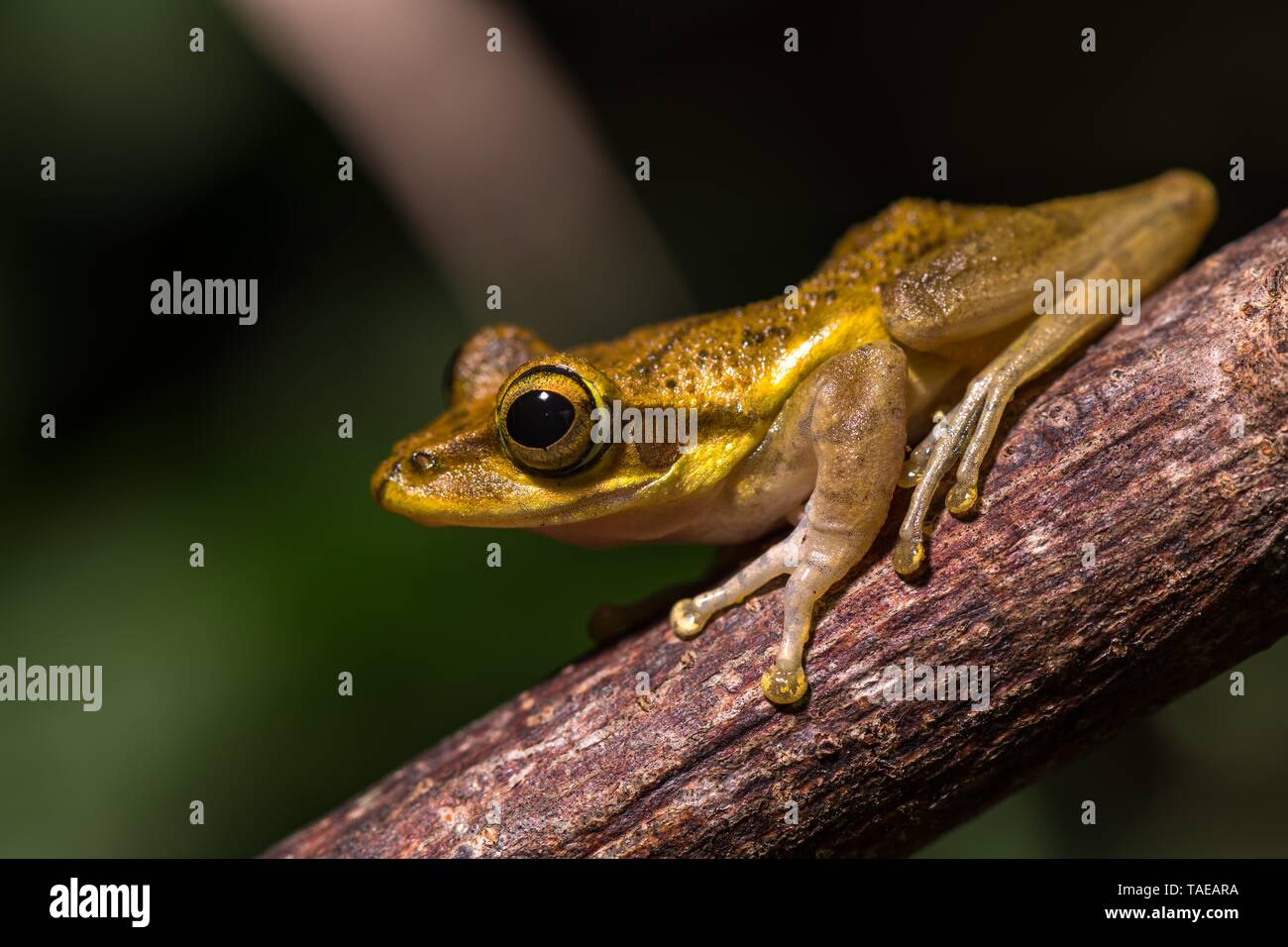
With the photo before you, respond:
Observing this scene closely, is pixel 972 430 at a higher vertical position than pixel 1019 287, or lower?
lower

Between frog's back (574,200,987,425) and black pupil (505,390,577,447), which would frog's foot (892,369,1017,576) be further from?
black pupil (505,390,577,447)

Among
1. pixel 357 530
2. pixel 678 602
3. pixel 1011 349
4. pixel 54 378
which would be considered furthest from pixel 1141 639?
pixel 54 378

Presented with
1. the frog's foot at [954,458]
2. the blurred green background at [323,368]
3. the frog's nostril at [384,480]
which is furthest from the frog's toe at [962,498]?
the blurred green background at [323,368]

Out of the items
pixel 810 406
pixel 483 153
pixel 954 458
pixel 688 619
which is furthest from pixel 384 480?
pixel 483 153

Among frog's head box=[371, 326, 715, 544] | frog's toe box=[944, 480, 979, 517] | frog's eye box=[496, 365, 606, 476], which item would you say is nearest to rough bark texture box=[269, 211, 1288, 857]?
frog's toe box=[944, 480, 979, 517]

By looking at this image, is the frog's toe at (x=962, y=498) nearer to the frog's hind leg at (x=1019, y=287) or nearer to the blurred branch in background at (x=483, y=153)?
the frog's hind leg at (x=1019, y=287)

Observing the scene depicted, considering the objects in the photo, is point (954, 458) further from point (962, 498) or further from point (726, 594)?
point (726, 594)
